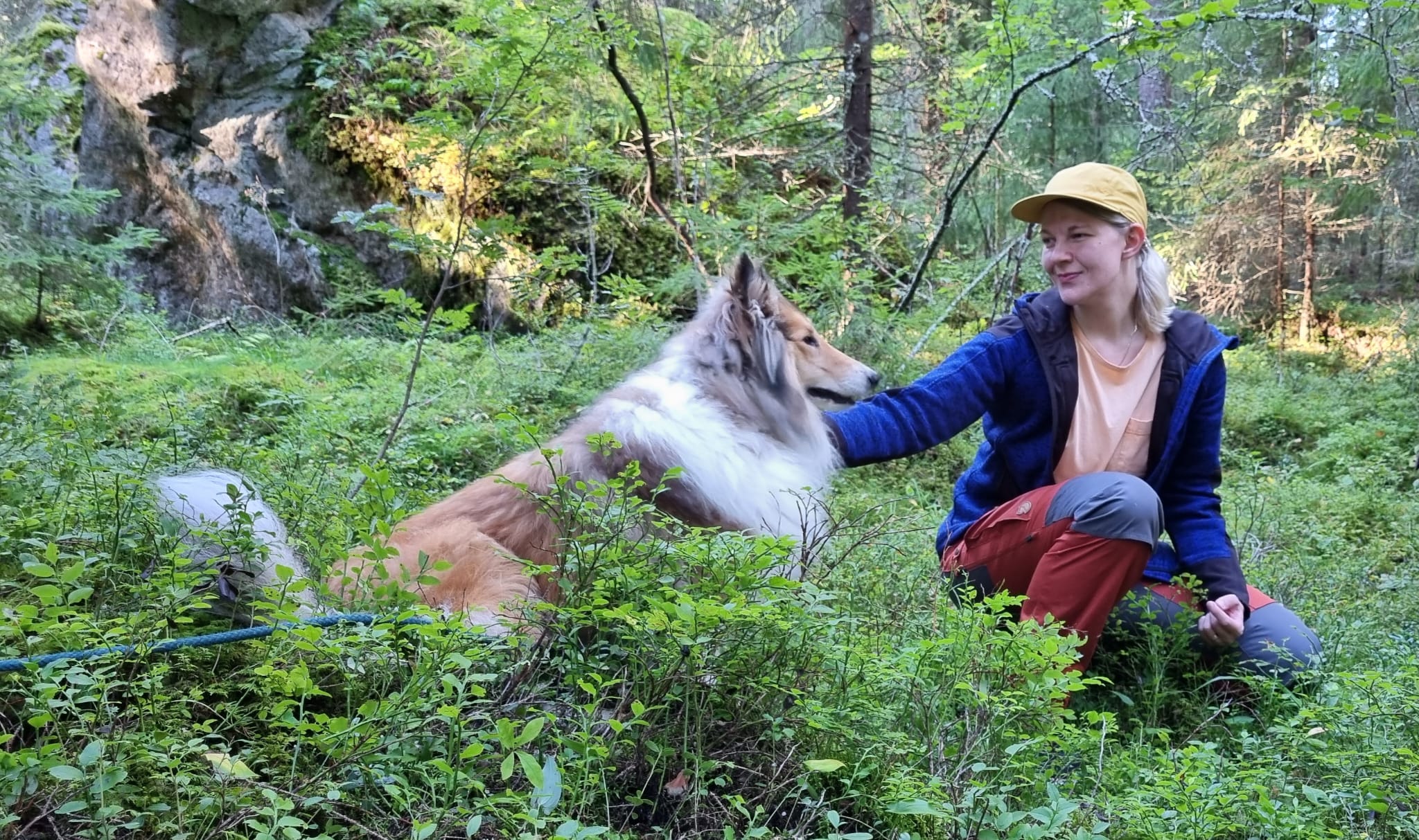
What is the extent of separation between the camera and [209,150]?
857 cm

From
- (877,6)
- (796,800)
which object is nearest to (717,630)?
(796,800)

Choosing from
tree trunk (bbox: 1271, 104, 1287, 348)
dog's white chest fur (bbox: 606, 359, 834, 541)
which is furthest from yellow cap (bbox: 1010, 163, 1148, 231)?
tree trunk (bbox: 1271, 104, 1287, 348)

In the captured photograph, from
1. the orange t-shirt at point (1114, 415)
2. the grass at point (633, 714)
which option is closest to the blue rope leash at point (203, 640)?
the grass at point (633, 714)

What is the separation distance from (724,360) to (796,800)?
176 centimetres

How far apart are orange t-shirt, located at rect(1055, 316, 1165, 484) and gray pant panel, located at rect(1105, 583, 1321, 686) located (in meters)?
0.44

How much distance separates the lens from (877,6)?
820 cm

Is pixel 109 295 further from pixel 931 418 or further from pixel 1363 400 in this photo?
pixel 1363 400

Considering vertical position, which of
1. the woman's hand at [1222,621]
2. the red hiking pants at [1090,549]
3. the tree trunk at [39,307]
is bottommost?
the woman's hand at [1222,621]

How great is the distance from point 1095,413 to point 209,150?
8712 mm

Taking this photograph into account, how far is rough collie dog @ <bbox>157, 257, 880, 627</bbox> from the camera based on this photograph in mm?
2426

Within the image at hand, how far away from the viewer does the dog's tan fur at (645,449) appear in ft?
7.99

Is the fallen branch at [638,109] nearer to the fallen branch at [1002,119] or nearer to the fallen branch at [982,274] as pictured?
the fallen branch at [1002,119]

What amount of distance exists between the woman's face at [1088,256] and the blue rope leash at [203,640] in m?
2.38

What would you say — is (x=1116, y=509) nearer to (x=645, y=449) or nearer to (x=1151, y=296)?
(x=1151, y=296)
